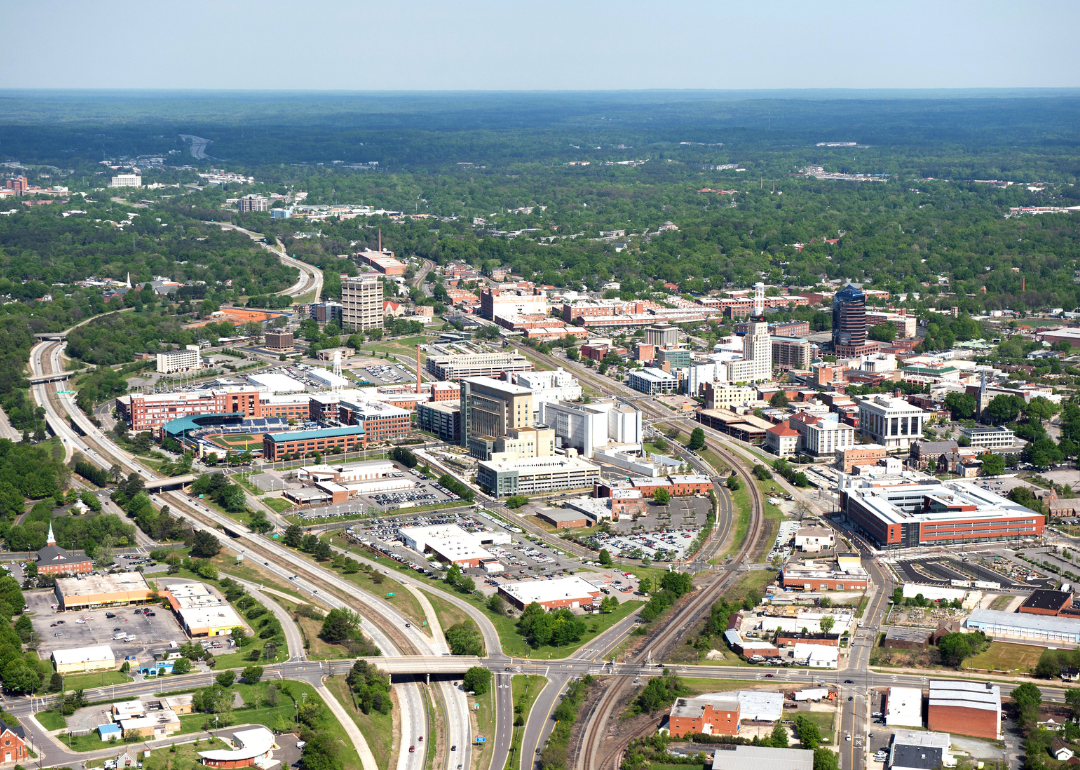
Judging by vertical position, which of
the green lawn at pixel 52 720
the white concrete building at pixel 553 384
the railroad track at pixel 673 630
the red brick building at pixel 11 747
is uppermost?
the white concrete building at pixel 553 384

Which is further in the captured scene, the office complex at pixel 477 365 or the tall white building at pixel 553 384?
the office complex at pixel 477 365

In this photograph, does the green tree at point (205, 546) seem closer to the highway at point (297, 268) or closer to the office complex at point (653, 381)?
the office complex at point (653, 381)

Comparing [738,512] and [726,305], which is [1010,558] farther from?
[726,305]

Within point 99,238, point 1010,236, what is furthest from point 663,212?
point 99,238

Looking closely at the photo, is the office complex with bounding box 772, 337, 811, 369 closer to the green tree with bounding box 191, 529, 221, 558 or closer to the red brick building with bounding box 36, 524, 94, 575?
the green tree with bounding box 191, 529, 221, 558

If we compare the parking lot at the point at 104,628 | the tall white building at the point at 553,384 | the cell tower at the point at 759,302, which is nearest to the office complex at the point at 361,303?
the tall white building at the point at 553,384

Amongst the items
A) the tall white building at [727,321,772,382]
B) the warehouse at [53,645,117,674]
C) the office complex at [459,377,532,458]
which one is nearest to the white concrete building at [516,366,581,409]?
the office complex at [459,377,532,458]
